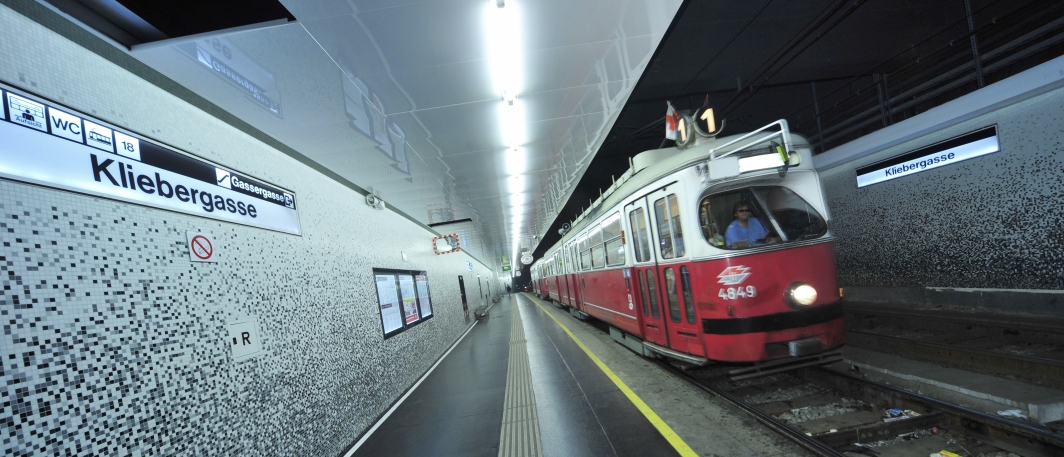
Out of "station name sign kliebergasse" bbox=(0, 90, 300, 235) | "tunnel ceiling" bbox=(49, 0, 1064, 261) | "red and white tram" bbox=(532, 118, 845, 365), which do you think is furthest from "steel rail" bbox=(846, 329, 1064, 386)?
"station name sign kliebergasse" bbox=(0, 90, 300, 235)

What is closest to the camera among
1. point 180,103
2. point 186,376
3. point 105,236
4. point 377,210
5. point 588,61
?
point 105,236

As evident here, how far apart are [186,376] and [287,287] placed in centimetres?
138

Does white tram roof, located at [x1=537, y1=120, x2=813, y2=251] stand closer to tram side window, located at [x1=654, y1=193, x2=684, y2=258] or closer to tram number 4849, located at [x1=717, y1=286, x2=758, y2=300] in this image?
tram side window, located at [x1=654, y1=193, x2=684, y2=258]

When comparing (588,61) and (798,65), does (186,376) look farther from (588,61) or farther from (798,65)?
(798,65)

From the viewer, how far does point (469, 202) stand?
392 inches

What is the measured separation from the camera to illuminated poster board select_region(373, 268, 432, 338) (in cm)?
655

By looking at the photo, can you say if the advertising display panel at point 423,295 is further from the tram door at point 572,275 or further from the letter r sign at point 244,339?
the letter r sign at point 244,339

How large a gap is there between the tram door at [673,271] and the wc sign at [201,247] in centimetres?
414

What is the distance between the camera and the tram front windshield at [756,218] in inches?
167

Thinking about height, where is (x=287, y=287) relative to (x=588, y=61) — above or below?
below

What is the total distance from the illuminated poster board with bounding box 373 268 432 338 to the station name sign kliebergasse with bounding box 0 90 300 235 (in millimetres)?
3126

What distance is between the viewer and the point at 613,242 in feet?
22.9

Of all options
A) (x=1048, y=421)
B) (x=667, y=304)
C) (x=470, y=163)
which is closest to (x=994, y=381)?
(x=1048, y=421)

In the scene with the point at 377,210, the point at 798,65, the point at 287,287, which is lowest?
the point at 287,287
